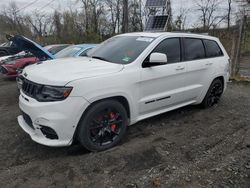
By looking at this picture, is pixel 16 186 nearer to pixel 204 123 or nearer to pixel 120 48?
pixel 120 48

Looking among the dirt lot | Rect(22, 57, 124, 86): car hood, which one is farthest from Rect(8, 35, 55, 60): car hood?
Rect(22, 57, 124, 86): car hood

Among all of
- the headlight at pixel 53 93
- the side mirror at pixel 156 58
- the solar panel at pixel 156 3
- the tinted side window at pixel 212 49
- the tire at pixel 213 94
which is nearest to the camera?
the headlight at pixel 53 93

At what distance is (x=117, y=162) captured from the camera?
3.20m

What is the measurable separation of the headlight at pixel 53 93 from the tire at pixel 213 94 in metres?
3.41

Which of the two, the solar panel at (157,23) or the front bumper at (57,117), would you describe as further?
the solar panel at (157,23)

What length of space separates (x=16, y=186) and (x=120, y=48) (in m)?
2.62

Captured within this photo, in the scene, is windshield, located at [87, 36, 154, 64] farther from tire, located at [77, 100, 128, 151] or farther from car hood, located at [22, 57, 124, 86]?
tire, located at [77, 100, 128, 151]

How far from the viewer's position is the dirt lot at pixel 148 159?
9.31 feet

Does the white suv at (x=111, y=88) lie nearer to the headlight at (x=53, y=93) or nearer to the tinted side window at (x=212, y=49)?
the headlight at (x=53, y=93)

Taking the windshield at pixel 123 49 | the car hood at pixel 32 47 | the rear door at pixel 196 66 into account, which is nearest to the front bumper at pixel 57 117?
the windshield at pixel 123 49

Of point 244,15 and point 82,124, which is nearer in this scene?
point 82,124

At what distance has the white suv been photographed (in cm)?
303

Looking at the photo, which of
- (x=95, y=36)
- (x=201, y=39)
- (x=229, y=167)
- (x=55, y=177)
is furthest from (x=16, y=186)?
(x=95, y=36)

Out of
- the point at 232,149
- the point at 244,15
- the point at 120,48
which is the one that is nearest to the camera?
the point at 232,149
